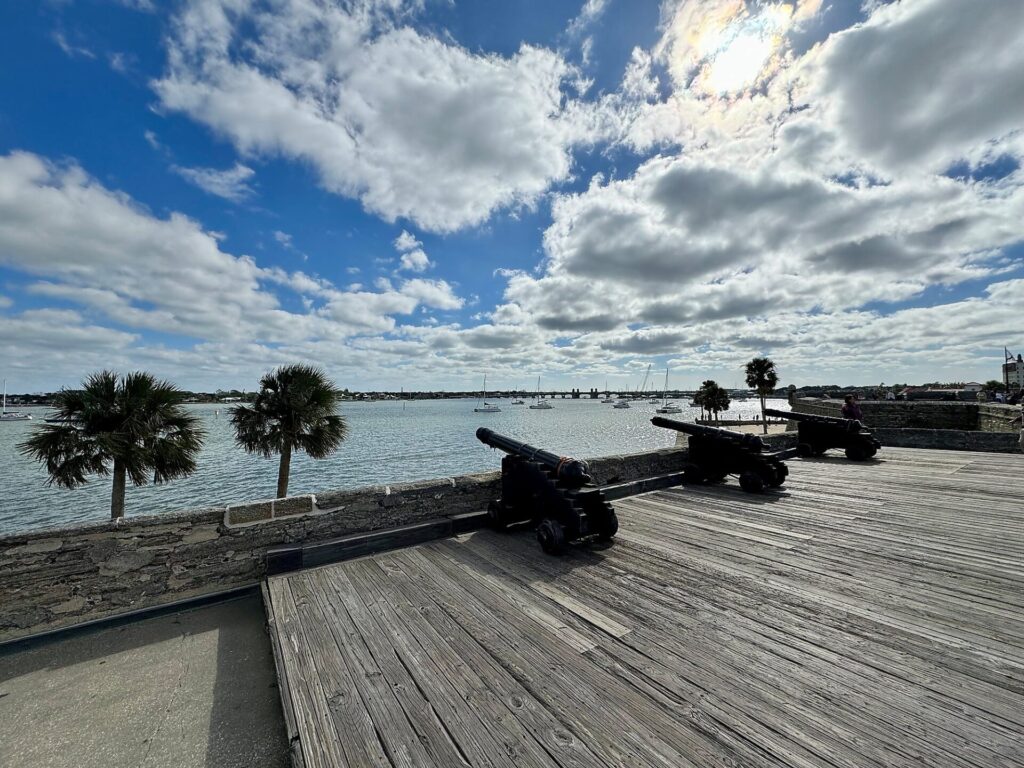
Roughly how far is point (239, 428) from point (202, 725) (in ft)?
33.9

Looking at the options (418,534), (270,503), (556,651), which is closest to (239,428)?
(270,503)

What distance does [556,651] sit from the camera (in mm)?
2756

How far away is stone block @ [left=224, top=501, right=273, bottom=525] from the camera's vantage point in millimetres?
4250

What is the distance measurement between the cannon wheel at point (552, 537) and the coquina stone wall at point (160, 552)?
1648 millimetres

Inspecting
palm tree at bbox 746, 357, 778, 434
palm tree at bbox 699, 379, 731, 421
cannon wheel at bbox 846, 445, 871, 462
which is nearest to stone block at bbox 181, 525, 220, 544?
cannon wheel at bbox 846, 445, 871, 462

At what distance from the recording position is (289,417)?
1128cm

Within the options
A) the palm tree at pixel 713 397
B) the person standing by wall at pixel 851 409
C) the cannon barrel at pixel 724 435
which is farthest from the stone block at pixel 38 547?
the palm tree at pixel 713 397

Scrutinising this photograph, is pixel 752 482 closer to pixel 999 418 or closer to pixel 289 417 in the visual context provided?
pixel 289 417

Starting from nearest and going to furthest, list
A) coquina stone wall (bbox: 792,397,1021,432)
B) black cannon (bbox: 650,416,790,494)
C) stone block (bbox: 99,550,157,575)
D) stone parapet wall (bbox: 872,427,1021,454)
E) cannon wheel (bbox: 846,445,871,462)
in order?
stone block (bbox: 99,550,157,575) → black cannon (bbox: 650,416,790,494) → cannon wheel (bbox: 846,445,871,462) → stone parapet wall (bbox: 872,427,1021,454) → coquina stone wall (bbox: 792,397,1021,432)

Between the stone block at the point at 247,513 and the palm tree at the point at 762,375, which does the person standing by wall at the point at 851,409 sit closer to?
the stone block at the point at 247,513

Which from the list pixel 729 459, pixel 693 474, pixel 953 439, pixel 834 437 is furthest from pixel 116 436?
pixel 953 439

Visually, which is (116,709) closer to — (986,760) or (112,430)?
(986,760)

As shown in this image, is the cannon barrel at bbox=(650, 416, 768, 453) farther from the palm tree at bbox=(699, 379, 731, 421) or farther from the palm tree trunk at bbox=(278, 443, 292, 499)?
the palm tree at bbox=(699, 379, 731, 421)

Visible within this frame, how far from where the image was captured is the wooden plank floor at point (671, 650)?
79.3 inches
